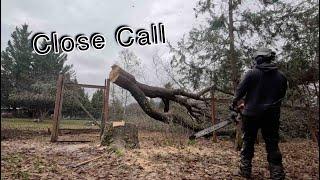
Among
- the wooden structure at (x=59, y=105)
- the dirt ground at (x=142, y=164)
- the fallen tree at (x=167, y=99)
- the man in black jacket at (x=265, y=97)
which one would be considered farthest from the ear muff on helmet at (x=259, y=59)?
the wooden structure at (x=59, y=105)

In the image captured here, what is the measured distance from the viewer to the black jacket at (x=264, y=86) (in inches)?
214

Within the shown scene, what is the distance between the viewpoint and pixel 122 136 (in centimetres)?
857

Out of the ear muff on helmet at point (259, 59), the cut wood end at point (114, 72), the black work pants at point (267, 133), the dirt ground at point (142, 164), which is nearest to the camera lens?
the black work pants at point (267, 133)

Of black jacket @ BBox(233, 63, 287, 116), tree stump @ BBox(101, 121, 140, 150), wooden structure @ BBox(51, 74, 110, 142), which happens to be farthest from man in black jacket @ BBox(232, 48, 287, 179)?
wooden structure @ BBox(51, 74, 110, 142)

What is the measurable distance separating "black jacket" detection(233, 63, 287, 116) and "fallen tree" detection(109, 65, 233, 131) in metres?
5.32

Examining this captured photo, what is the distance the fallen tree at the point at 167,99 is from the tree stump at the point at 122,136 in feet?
6.29

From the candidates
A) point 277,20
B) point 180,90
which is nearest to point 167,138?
point 180,90

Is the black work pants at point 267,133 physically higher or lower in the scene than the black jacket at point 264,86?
lower

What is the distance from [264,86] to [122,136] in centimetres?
413

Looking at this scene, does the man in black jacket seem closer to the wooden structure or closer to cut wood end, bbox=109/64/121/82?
cut wood end, bbox=109/64/121/82

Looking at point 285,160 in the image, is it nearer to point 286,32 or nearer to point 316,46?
point 286,32

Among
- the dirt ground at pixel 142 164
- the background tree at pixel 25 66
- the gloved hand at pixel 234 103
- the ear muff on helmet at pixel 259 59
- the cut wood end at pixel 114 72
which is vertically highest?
the background tree at pixel 25 66

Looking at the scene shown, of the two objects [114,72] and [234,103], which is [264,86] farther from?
[114,72]

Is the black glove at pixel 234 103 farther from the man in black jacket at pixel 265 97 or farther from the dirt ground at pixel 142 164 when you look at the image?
the dirt ground at pixel 142 164
